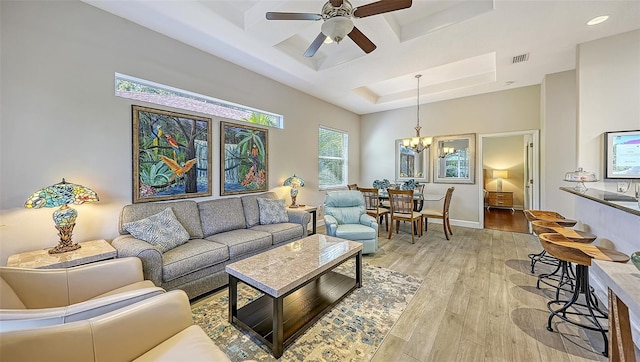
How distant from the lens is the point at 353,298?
240 centimetres

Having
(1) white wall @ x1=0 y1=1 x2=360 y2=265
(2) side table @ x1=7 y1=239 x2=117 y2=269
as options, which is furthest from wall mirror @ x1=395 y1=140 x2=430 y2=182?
(2) side table @ x1=7 y1=239 x2=117 y2=269

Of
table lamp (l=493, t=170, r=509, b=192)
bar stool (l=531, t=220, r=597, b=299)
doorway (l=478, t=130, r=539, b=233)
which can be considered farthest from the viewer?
table lamp (l=493, t=170, r=509, b=192)

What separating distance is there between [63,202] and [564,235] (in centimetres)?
473

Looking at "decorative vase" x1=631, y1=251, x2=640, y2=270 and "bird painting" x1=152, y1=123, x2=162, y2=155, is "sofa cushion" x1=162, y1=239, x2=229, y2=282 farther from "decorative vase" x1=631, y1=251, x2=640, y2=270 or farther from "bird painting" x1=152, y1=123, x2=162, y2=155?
"decorative vase" x1=631, y1=251, x2=640, y2=270

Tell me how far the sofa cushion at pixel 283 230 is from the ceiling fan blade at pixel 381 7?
2643mm

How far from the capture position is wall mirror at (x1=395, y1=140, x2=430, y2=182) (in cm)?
588

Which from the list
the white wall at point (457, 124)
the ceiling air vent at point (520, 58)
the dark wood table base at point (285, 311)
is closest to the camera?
the dark wood table base at point (285, 311)

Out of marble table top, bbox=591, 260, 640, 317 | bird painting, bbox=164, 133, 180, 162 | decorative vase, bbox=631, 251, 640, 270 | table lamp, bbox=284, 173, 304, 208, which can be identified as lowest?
marble table top, bbox=591, 260, 640, 317

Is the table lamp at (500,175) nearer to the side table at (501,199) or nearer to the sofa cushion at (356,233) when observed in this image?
the side table at (501,199)

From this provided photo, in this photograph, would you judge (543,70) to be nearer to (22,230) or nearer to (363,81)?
(363,81)

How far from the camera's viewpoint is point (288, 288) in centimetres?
174

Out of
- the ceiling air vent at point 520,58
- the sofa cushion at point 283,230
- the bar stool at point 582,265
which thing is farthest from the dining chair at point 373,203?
the ceiling air vent at point 520,58

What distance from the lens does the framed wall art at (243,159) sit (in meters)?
3.53

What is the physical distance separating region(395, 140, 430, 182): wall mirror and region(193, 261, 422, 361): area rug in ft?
12.4
